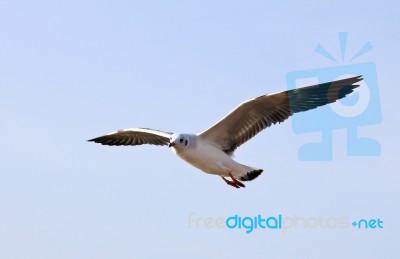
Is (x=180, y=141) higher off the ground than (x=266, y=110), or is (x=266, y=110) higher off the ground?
(x=266, y=110)

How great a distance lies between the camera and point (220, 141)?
46.0 feet

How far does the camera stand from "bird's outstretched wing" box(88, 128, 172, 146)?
50.4 ft

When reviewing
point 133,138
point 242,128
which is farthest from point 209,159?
point 133,138

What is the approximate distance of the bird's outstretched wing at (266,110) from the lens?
13.3 metres

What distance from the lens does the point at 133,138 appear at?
52.5 feet

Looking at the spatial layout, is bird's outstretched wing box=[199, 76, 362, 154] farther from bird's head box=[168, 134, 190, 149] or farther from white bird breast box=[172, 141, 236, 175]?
bird's head box=[168, 134, 190, 149]

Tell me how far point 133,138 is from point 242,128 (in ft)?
9.30

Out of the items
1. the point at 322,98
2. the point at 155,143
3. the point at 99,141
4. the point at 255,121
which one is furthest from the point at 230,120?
the point at 99,141

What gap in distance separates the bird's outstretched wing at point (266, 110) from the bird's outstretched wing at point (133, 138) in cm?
133

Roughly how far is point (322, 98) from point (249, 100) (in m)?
1.20

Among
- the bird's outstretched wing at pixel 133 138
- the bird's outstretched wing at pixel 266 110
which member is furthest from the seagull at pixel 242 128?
the bird's outstretched wing at pixel 133 138

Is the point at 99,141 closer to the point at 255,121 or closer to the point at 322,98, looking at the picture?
the point at 255,121

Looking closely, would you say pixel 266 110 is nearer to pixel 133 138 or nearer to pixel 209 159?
pixel 209 159

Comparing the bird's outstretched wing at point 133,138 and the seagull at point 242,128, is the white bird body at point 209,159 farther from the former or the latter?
the bird's outstretched wing at point 133,138
